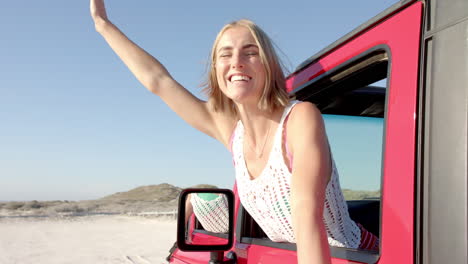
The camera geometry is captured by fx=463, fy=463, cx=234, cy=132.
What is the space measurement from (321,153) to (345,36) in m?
0.49

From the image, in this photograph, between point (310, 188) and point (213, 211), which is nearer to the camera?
point (310, 188)

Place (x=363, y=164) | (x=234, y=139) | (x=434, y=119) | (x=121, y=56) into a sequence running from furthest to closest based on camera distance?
1. (x=363, y=164)
2. (x=121, y=56)
3. (x=234, y=139)
4. (x=434, y=119)

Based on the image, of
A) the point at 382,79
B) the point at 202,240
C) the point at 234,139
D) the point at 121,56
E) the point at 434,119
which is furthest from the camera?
the point at 202,240

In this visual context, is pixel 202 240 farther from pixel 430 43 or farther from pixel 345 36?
pixel 430 43

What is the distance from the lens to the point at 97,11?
2.50 meters

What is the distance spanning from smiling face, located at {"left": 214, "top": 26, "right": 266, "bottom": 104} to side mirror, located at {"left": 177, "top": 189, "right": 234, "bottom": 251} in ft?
1.58

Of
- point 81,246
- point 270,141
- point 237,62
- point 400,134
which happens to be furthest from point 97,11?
point 81,246

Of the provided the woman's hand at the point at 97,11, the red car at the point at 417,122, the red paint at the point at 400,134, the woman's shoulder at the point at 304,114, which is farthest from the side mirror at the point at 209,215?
the woman's hand at the point at 97,11

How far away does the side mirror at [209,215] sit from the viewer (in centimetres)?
190

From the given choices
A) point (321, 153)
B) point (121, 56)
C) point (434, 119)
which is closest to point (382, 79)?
point (321, 153)

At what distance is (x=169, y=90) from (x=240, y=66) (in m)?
0.54

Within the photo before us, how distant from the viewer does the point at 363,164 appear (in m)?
2.47

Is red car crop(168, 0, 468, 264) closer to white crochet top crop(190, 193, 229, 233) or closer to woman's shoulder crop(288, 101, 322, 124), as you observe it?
woman's shoulder crop(288, 101, 322, 124)

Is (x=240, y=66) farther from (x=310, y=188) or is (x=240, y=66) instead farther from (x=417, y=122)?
(x=417, y=122)
